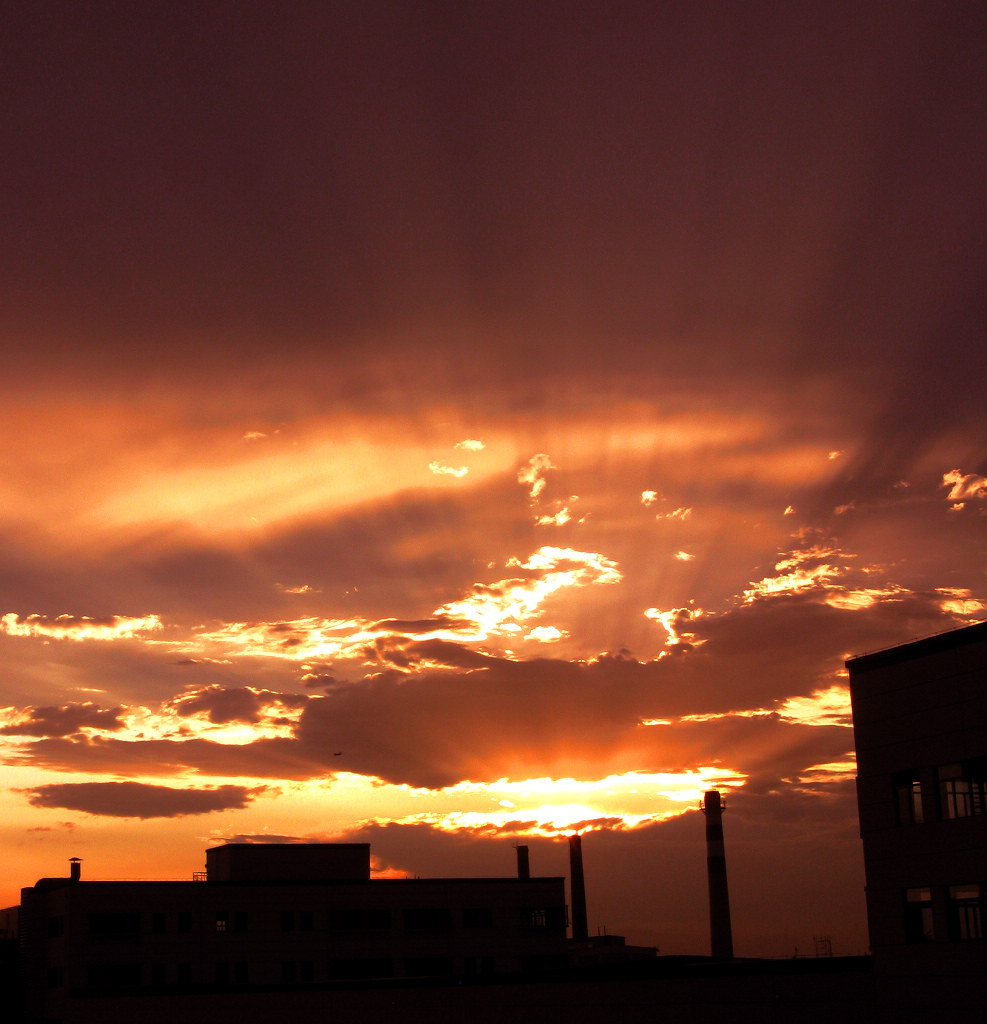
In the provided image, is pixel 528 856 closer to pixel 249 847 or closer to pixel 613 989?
pixel 249 847

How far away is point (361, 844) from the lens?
10431 centimetres

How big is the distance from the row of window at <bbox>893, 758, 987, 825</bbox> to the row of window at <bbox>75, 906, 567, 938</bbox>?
63574 mm

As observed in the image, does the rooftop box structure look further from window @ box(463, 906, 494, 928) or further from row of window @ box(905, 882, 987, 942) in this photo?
row of window @ box(905, 882, 987, 942)

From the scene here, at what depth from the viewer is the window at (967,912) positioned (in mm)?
34656

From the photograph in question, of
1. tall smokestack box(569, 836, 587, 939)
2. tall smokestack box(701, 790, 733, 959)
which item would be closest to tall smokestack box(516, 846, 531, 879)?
tall smokestack box(569, 836, 587, 939)

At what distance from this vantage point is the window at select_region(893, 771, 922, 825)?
3750 cm

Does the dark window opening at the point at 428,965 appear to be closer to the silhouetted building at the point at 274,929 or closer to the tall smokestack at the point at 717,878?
the silhouetted building at the point at 274,929

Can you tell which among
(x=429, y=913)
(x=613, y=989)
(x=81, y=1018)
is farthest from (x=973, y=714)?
(x=429, y=913)

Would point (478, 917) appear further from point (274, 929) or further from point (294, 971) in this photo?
point (274, 929)

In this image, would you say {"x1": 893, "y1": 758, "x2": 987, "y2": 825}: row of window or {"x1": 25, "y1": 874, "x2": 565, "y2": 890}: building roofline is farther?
{"x1": 25, "y1": 874, "x2": 565, "y2": 890}: building roofline

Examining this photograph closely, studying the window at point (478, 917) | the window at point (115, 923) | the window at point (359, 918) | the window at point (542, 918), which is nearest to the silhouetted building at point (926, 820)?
the window at point (478, 917)

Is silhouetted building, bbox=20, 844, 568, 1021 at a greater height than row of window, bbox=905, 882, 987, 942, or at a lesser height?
lesser

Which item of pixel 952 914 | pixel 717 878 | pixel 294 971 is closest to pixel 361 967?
pixel 294 971

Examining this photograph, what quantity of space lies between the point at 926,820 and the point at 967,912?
10.1 ft
